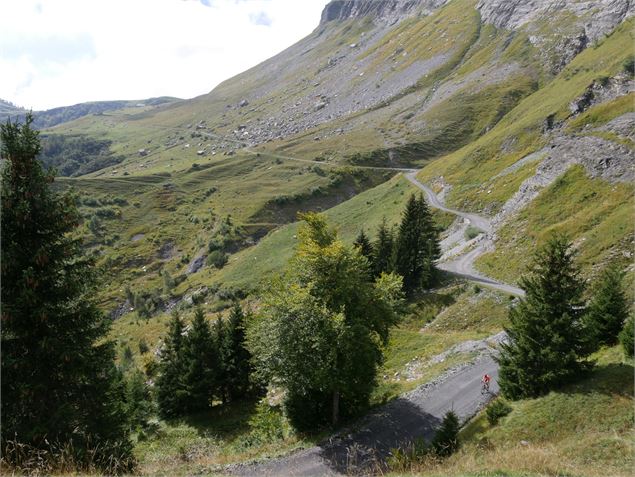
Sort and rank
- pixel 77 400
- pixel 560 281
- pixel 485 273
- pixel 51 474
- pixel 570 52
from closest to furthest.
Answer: pixel 51 474
pixel 77 400
pixel 560 281
pixel 485 273
pixel 570 52

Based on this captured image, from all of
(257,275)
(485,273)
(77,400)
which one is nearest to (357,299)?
(77,400)

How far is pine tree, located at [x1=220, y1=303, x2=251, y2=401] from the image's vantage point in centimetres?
3202

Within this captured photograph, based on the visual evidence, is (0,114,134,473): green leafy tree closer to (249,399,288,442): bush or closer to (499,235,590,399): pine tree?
(249,399,288,442): bush

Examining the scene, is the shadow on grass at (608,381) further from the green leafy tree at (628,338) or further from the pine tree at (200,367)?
the pine tree at (200,367)

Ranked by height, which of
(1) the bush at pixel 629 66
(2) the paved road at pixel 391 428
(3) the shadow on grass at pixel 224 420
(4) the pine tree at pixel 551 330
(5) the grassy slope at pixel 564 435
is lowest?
(3) the shadow on grass at pixel 224 420

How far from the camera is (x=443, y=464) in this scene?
1458 cm

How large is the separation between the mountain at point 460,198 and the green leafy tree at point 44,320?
1.50 m

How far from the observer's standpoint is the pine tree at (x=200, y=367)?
1214 inches

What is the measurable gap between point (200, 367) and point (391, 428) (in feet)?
51.9

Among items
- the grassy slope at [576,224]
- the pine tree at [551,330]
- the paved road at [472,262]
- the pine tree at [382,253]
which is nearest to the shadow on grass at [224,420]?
the pine tree at [551,330]

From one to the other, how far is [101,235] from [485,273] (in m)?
118

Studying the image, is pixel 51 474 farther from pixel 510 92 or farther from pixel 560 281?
pixel 510 92

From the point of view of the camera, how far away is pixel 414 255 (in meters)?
48.2

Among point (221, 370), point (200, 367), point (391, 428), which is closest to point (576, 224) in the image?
point (391, 428)
